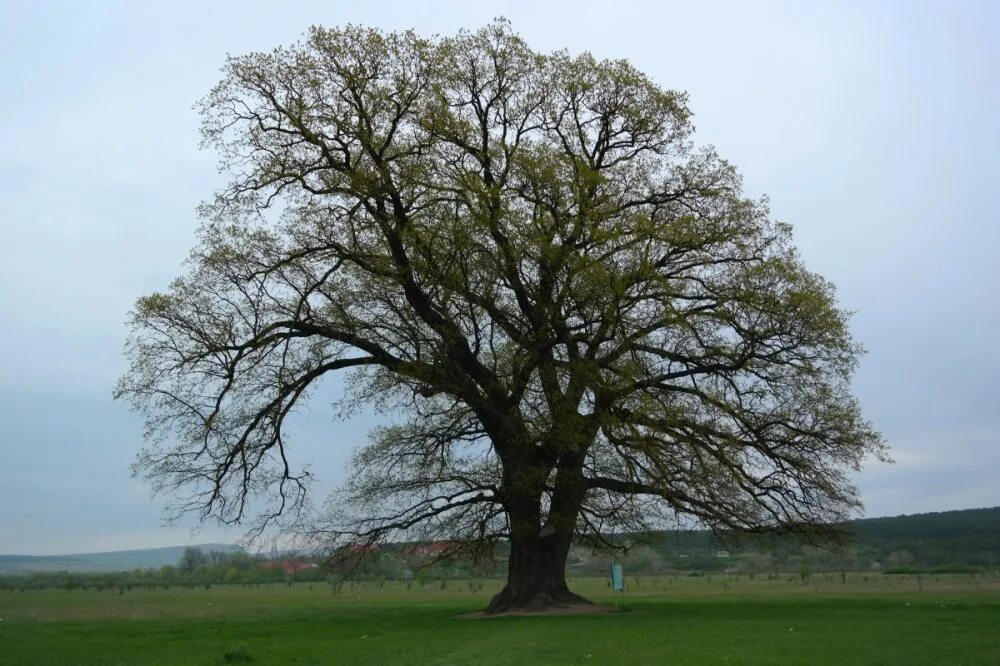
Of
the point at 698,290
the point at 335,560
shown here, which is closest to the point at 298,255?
the point at 335,560

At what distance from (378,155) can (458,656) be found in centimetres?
1410

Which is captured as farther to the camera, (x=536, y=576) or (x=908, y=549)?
(x=908, y=549)

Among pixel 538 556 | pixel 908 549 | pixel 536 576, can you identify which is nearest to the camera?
pixel 536 576

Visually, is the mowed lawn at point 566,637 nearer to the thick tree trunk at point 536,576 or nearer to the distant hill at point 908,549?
the thick tree trunk at point 536,576

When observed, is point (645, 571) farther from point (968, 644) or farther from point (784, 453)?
point (968, 644)

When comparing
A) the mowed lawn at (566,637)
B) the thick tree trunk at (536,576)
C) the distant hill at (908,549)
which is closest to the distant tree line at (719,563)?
the distant hill at (908,549)

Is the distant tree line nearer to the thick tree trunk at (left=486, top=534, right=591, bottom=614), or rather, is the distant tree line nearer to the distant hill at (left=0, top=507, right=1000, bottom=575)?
the distant hill at (left=0, top=507, right=1000, bottom=575)

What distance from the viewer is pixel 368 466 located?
88.2ft

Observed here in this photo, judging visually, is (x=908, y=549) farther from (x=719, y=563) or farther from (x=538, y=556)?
(x=538, y=556)

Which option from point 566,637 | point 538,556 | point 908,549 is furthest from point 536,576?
point 908,549

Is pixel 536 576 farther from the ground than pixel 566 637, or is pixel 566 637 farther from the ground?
pixel 536 576

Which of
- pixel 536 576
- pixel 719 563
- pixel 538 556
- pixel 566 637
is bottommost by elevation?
pixel 566 637

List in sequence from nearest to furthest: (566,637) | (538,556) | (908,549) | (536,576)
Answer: (566,637) → (536,576) → (538,556) → (908,549)

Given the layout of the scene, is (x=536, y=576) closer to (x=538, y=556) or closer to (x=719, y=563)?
(x=538, y=556)
